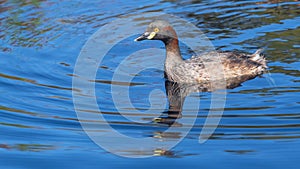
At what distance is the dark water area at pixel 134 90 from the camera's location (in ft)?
24.3

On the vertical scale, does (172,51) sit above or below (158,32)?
below

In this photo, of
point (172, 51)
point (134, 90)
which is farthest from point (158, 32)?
point (134, 90)

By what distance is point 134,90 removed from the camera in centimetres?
1005

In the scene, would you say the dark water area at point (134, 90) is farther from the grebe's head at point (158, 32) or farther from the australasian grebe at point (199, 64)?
the grebe's head at point (158, 32)

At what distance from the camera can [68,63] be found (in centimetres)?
1112

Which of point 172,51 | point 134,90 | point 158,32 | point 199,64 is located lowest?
point 134,90

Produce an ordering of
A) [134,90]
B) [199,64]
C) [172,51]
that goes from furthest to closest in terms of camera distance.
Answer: [172,51]
[199,64]
[134,90]

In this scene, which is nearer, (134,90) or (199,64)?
(134,90)

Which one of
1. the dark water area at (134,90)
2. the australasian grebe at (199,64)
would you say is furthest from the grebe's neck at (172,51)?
the dark water area at (134,90)

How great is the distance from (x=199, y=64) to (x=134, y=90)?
125 cm

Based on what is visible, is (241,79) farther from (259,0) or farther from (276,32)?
(259,0)

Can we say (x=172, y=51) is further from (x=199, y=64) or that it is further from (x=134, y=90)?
(x=134, y=90)

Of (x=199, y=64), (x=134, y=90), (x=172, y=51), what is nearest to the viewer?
(x=134, y=90)

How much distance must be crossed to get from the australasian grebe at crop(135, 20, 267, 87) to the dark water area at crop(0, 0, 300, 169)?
0.24 m
